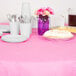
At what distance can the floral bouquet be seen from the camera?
1375mm

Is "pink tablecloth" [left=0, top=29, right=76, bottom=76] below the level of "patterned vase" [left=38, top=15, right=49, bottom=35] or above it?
below

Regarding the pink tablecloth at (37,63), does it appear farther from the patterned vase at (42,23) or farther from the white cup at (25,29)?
the patterned vase at (42,23)

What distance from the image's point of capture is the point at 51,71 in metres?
0.82

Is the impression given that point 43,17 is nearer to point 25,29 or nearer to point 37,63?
point 25,29

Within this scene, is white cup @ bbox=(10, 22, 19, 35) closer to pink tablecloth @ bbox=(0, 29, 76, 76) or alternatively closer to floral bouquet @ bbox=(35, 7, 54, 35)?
floral bouquet @ bbox=(35, 7, 54, 35)

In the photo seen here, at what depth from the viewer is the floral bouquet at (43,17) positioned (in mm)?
1375

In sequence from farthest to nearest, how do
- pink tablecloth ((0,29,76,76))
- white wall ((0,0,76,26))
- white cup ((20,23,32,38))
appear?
1. white wall ((0,0,76,26))
2. white cup ((20,23,32,38))
3. pink tablecloth ((0,29,76,76))

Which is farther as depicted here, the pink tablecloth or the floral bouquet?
the floral bouquet

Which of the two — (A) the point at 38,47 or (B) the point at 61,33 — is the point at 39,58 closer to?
(A) the point at 38,47

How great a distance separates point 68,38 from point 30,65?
1.66 ft

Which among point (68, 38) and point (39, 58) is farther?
point (68, 38)

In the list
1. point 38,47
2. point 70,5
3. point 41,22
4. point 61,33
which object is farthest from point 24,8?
point 70,5

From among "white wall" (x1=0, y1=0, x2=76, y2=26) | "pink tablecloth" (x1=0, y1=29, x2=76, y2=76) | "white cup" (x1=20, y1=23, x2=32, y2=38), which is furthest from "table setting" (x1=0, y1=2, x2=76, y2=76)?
"white wall" (x1=0, y1=0, x2=76, y2=26)

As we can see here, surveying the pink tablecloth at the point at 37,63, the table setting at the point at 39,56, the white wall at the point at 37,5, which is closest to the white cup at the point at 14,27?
the table setting at the point at 39,56
